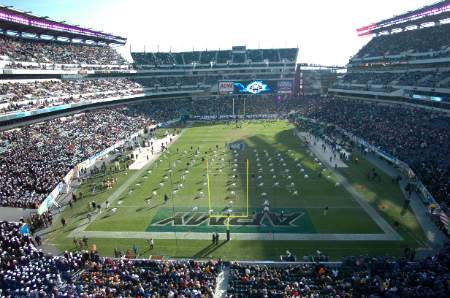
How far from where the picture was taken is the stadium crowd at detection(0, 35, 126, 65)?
5766 centimetres

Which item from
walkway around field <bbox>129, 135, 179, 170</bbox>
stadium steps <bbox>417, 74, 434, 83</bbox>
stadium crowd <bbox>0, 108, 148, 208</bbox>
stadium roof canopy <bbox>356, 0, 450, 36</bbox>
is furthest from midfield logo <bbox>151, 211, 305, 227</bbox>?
stadium roof canopy <bbox>356, 0, 450, 36</bbox>

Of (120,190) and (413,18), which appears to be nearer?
(120,190)

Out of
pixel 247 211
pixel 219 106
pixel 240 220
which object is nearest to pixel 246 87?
pixel 219 106

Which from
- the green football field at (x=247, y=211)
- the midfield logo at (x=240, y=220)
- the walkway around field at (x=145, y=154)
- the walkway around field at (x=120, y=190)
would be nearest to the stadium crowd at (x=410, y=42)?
the green football field at (x=247, y=211)

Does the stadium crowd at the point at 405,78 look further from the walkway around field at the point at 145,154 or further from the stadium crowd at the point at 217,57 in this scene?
the walkway around field at the point at 145,154

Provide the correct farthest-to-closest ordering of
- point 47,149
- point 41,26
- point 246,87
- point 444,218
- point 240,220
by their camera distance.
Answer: point 246,87 → point 41,26 → point 47,149 → point 240,220 → point 444,218

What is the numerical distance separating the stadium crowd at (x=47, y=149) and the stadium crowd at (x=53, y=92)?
9.79 feet

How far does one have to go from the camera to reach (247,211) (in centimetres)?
2992

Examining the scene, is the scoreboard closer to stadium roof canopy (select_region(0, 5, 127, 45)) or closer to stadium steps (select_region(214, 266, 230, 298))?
stadium roof canopy (select_region(0, 5, 127, 45))

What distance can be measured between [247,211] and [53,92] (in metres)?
43.1

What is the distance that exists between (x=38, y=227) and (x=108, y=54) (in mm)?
67710

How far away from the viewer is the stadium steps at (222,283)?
60.0 ft

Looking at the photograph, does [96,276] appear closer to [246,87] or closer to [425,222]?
[425,222]

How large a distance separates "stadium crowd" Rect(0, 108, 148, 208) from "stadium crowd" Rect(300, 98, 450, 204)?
34.7 meters
